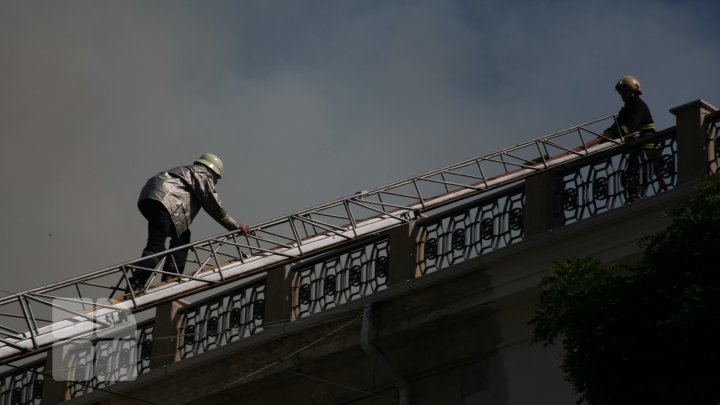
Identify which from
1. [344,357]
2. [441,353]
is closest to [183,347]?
[344,357]

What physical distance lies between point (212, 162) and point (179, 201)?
64cm

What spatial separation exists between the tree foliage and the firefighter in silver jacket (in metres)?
7.72

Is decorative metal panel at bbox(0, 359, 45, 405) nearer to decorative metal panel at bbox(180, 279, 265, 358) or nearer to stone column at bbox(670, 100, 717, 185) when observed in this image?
decorative metal panel at bbox(180, 279, 265, 358)

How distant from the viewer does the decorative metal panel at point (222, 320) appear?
1819 cm

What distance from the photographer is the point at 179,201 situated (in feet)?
64.2

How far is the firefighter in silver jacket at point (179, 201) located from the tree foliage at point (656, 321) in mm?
7725

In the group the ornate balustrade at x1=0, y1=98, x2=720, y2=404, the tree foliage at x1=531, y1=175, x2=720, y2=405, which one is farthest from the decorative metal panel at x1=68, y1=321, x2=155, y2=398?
the tree foliage at x1=531, y1=175, x2=720, y2=405

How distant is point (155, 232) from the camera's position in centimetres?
1942

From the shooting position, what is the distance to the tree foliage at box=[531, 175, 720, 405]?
1125 centimetres

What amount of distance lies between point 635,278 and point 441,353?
15.2 ft

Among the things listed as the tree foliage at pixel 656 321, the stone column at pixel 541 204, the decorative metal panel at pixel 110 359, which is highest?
the decorative metal panel at pixel 110 359

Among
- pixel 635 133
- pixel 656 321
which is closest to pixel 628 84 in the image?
pixel 635 133

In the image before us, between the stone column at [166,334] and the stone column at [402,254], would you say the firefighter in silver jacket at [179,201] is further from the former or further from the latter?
the stone column at [402,254]

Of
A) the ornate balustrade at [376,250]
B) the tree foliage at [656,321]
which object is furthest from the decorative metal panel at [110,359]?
the tree foliage at [656,321]
